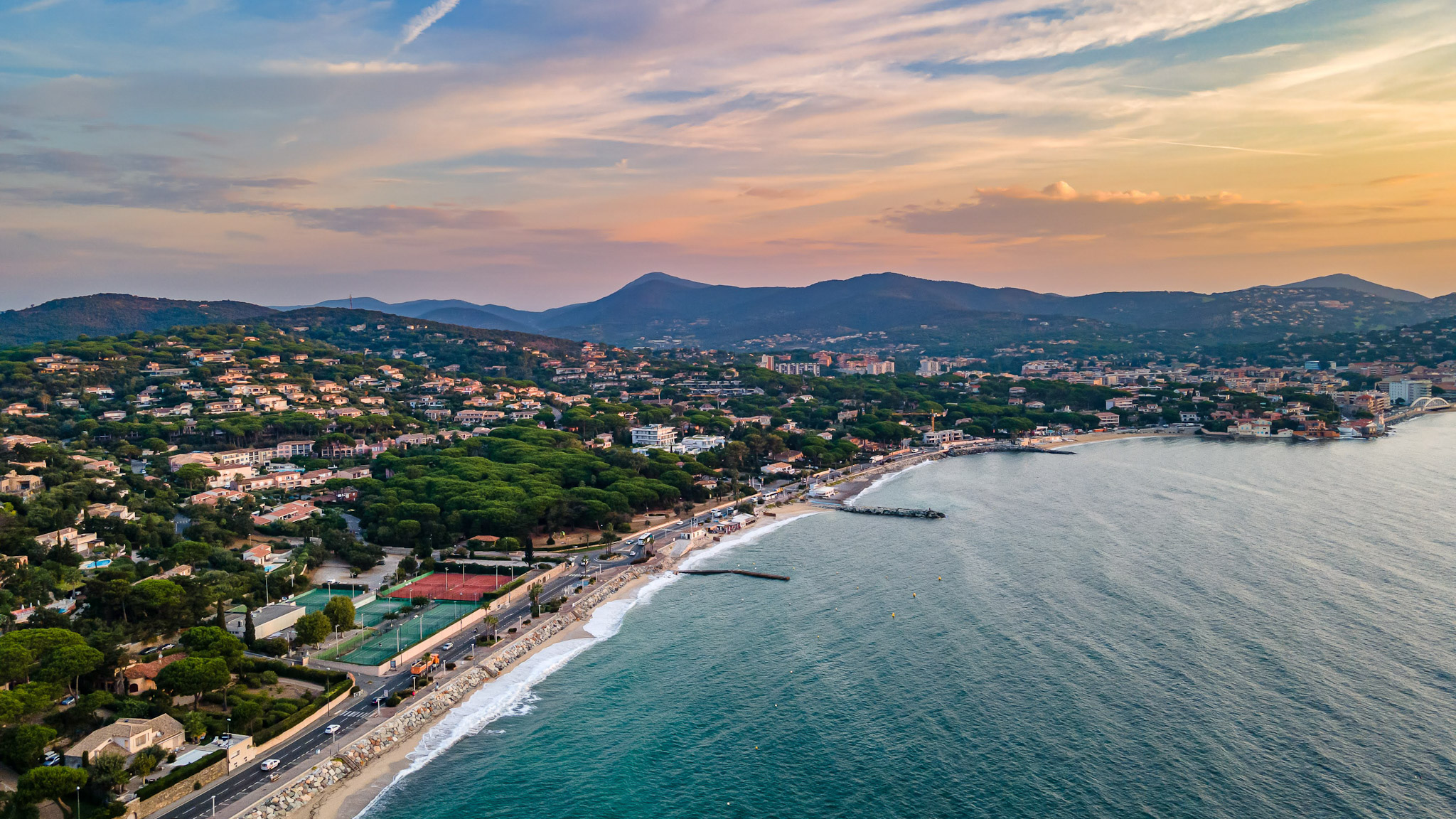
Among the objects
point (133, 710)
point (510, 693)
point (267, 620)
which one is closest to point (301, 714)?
point (133, 710)

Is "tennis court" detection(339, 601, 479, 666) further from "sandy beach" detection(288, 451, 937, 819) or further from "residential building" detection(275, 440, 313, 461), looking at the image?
"residential building" detection(275, 440, 313, 461)

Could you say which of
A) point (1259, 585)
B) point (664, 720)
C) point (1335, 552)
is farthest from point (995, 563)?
point (664, 720)

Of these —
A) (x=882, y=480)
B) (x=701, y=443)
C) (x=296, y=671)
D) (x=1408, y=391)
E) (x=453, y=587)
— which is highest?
(x=1408, y=391)

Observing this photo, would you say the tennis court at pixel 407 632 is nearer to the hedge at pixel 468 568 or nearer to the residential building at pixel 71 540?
the hedge at pixel 468 568

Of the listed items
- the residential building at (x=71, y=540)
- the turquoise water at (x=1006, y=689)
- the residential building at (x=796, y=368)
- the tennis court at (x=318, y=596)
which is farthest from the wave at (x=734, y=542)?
the residential building at (x=796, y=368)

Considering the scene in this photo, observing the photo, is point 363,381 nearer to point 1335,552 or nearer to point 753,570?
point 753,570

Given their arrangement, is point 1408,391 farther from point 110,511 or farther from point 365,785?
point 110,511
